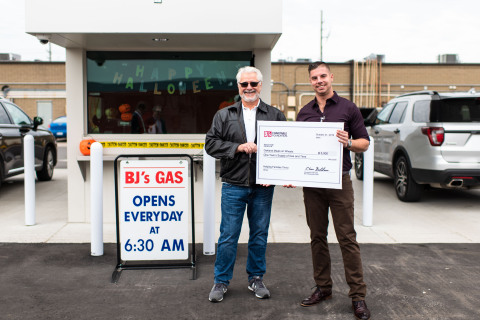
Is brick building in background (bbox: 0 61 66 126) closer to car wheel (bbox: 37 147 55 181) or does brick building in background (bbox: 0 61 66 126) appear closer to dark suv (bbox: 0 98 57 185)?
car wheel (bbox: 37 147 55 181)

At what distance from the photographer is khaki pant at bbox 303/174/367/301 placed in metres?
3.80

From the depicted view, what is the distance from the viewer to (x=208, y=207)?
5434 mm

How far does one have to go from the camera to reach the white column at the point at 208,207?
542cm

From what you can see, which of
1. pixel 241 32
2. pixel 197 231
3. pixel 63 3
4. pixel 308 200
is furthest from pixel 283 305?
pixel 63 3

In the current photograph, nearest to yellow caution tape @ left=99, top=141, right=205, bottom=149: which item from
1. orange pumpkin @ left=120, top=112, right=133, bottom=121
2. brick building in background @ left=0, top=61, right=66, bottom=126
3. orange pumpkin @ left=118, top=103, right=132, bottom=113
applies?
orange pumpkin @ left=120, top=112, right=133, bottom=121

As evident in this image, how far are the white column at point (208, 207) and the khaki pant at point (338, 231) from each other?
5.28 feet

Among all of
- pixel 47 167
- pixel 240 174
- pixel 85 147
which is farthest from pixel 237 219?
pixel 47 167

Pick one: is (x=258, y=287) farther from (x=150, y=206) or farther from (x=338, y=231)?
(x=150, y=206)

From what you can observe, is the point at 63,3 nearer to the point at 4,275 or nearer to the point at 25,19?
the point at 25,19

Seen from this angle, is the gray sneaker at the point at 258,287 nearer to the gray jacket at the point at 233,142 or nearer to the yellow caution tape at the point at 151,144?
the gray jacket at the point at 233,142

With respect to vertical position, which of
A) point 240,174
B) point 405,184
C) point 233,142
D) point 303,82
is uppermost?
point 303,82

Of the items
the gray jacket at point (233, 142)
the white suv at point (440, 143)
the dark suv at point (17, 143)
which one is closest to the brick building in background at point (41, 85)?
the dark suv at point (17, 143)

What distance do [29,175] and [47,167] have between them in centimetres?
521

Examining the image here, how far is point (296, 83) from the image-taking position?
3478 centimetres
